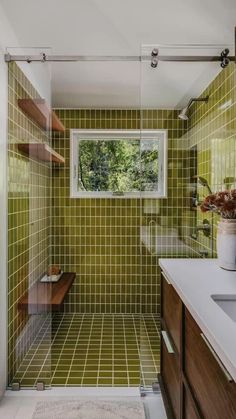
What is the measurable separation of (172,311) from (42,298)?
1.34m

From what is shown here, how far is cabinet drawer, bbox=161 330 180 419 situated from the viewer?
53.7 inches

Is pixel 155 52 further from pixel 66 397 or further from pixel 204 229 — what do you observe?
pixel 66 397

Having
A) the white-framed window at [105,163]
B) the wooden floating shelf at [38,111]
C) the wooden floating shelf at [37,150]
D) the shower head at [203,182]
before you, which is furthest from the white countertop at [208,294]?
the white-framed window at [105,163]

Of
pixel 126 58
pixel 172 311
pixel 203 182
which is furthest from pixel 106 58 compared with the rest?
pixel 172 311

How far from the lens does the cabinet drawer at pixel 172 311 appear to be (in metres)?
1.34

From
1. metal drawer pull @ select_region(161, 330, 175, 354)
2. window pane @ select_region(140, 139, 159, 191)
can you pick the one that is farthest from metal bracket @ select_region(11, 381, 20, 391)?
window pane @ select_region(140, 139, 159, 191)

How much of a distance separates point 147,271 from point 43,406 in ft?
3.94

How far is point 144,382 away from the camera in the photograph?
80.1 inches

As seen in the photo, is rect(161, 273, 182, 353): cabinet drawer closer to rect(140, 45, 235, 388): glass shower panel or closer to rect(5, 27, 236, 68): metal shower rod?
rect(140, 45, 235, 388): glass shower panel

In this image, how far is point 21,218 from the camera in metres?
2.30

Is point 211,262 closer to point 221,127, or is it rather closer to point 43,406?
point 221,127

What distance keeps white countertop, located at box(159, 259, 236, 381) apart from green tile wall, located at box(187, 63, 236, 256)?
0.63 metres

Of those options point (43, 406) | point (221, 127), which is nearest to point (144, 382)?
point (43, 406)

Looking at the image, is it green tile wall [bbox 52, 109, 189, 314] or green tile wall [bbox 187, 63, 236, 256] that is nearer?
green tile wall [bbox 187, 63, 236, 256]
